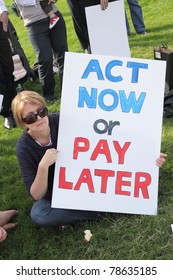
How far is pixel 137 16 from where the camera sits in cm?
554

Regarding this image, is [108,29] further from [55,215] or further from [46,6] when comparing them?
[55,215]

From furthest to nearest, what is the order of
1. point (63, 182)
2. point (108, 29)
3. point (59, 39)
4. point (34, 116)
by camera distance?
point (59, 39)
point (108, 29)
point (63, 182)
point (34, 116)

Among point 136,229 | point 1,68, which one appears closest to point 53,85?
point 1,68

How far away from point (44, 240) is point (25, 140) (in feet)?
2.06

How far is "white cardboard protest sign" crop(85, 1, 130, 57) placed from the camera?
358 centimetres

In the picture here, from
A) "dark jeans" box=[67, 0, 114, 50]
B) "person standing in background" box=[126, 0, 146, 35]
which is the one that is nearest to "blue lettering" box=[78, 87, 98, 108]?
"dark jeans" box=[67, 0, 114, 50]

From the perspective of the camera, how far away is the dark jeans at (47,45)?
4.01m

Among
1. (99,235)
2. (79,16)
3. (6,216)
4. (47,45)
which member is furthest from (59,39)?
(99,235)

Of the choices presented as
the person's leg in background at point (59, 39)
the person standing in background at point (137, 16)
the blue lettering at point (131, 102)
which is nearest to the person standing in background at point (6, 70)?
the person's leg in background at point (59, 39)

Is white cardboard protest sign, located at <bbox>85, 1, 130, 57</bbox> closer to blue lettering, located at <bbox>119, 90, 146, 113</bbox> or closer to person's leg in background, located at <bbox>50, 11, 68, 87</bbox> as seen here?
person's leg in background, located at <bbox>50, 11, 68, 87</bbox>

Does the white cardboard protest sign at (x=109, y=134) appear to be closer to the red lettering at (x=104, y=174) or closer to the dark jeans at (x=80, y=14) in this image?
the red lettering at (x=104, y=174)

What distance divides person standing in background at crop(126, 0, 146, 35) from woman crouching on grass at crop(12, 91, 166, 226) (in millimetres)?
3453

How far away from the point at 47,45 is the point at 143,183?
7.36ft

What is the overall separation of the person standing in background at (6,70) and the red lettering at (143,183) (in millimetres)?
1936
